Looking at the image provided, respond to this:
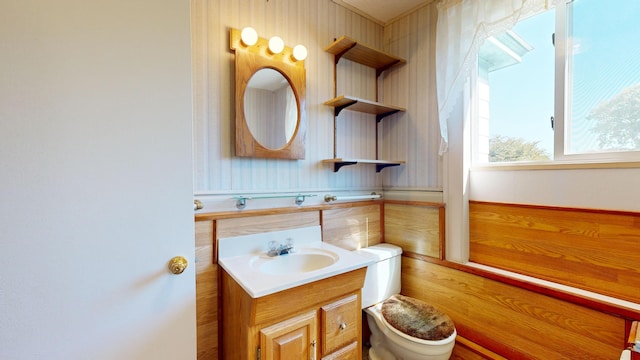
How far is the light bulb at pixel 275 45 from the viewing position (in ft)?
4.69

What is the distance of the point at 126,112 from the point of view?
2.33 ft

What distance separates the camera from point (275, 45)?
1434 millimetres

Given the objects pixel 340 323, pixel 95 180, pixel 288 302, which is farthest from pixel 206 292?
pixel 95 180

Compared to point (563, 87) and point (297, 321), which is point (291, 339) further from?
point (563, 87)

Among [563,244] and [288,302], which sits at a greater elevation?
[563,244]

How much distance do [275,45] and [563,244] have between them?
185cm

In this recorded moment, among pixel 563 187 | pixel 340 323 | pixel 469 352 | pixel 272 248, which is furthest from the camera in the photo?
pixel 469 352

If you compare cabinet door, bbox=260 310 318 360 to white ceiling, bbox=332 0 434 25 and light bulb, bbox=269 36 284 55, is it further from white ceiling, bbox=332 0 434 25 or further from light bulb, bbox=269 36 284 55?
white ceiling, bbox=332 0 434 25

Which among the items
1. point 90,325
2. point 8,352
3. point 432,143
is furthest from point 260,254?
point 432,143

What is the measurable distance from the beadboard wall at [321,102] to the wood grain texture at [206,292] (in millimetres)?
206

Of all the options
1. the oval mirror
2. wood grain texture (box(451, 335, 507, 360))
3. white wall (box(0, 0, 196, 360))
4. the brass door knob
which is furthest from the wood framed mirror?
wood grain texture (box(451, 335, 507, 360))

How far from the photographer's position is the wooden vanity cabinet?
955 mm

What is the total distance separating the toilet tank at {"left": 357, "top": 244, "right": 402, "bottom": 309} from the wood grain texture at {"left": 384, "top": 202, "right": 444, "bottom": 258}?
9cm

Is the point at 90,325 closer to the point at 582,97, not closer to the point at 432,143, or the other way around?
the point at 432,143
